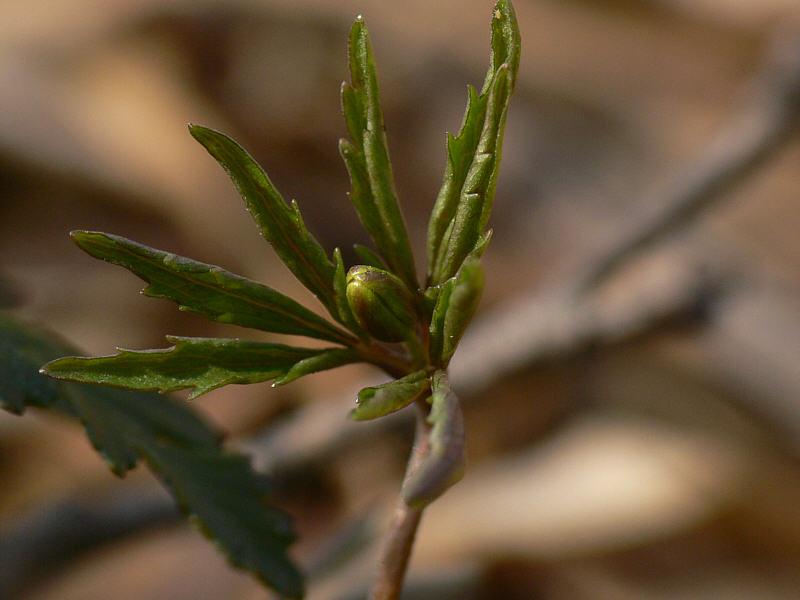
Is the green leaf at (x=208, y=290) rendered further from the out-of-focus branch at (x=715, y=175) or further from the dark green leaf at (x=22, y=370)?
the out-of-focus branch at (x=715, y=175)

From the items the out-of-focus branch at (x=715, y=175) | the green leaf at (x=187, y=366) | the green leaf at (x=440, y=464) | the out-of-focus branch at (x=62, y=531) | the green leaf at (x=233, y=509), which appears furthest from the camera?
the out-of-focus branch at (x=715, y=175)

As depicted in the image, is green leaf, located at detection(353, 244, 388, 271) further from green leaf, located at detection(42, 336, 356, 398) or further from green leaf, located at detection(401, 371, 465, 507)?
green leaf, located at detection(401, 371, 465, 507)

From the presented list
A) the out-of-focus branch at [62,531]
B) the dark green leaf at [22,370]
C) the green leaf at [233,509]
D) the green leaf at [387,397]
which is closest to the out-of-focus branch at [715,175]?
the out-of-focus branch at [62,531]

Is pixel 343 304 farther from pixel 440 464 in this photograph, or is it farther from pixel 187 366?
pixel 440 464

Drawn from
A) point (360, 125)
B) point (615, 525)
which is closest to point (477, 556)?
point (615, 525)

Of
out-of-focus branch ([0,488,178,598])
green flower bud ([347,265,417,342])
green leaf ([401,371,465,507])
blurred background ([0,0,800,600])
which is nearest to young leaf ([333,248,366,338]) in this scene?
green flower bud ([347,265,417,342])

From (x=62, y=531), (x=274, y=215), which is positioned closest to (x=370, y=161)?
(x=274, y=215)
